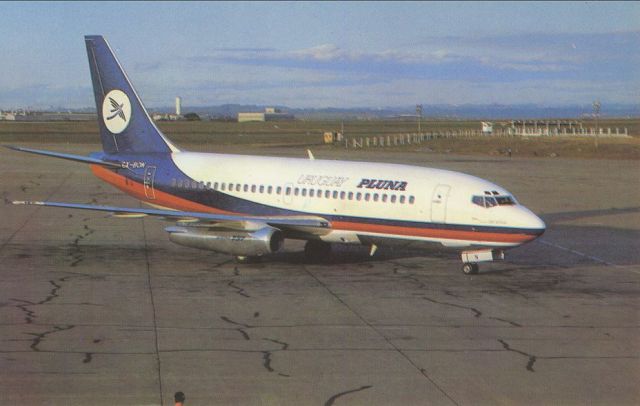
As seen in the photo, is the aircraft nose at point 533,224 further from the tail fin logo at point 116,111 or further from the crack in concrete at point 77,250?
the tail fin logo at point 116,111

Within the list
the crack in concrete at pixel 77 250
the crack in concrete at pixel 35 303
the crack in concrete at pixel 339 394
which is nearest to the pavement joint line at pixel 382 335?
the crack in concrete at pixel 339 394

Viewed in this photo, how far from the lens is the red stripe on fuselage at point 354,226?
1088 inches

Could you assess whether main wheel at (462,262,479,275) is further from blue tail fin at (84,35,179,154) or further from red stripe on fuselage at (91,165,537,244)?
blue tail fin at (84,35,179,154)

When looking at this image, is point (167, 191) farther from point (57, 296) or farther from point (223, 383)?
point (223, 383)

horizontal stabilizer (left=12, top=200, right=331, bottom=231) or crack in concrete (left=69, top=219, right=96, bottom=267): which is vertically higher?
horizontal stabilizer (left=12, top=200, right=331, bottom=231)

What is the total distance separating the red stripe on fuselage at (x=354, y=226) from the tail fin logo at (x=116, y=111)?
169 cm

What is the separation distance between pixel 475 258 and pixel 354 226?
4.02 meters

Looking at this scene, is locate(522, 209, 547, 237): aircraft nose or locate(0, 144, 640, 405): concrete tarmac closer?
locate(0, 144, 640, 405): concrete tarmac

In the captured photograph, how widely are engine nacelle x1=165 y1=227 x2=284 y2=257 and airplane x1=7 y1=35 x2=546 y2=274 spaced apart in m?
0.03

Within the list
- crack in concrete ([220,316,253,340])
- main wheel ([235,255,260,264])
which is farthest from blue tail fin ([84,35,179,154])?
crack in concrete ([220,316,253,340])

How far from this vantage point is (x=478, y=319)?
22375 millimetres

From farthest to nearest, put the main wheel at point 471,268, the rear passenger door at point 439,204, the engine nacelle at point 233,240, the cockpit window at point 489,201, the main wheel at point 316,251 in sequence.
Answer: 1. the main wheel at point 316,251
2. the engine nacelle at point 233,240
3. the main wheel at point 471,268
4. the rear passenger door at point 439,204
5. the cockpit window at point 489,201

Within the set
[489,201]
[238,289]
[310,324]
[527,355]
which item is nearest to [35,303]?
[238,289]

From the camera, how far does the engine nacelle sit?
28797 mm
